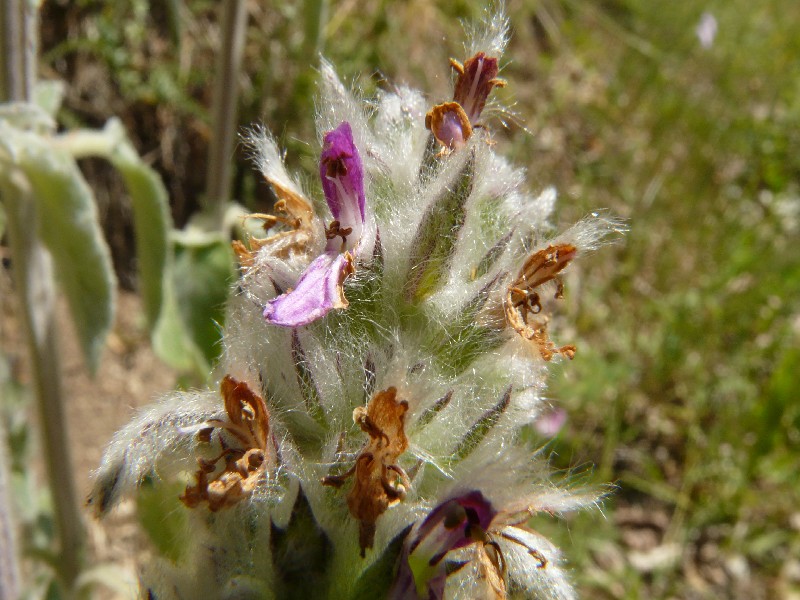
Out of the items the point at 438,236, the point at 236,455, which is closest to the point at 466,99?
the point at 438,236

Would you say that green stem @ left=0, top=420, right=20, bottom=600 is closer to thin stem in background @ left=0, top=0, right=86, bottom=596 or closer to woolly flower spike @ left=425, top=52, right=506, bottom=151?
thin stem in background @ left=0, top=0, right=86, bottom=596

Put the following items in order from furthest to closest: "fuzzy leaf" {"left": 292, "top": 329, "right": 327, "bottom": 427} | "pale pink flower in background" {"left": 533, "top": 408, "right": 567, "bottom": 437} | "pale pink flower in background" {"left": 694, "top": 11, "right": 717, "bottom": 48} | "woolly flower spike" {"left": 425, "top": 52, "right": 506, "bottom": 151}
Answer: "pale pink flower in background" {"left": 694, "top": 11, "right": 717, "bottom": 48}
"pale pink flower in background" {"left": 533, "top": 408, "right": 567, "bottom": 437}
"woolly flower spike" {"left": 425, "top": 52, "right": 506, "bottom": 151}
"fuzzy leaf" {"left": 292, "top": 329, "right": 327, "bottom": 427}

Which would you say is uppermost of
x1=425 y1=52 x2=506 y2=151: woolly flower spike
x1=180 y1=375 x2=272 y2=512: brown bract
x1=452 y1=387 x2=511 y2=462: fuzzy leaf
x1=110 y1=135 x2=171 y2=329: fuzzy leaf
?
x1=425 y1=52 x2=506 y2=151: woolly flower spike

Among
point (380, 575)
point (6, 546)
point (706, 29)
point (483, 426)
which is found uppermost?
point (706, 29)

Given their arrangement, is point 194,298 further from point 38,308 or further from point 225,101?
point 225,101

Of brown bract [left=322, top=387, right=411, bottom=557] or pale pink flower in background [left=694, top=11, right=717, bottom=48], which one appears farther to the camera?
pale pink flower in background [left=694, top=11, right=717, bottom=48]

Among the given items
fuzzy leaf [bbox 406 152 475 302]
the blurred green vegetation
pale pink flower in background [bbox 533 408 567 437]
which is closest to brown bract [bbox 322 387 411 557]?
fuzzy leaf [bbox 406 152 475 302]

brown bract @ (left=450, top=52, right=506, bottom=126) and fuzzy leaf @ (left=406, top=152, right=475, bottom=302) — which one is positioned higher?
brown bract @ (left=450, top=52, right=506, bottom=126)
